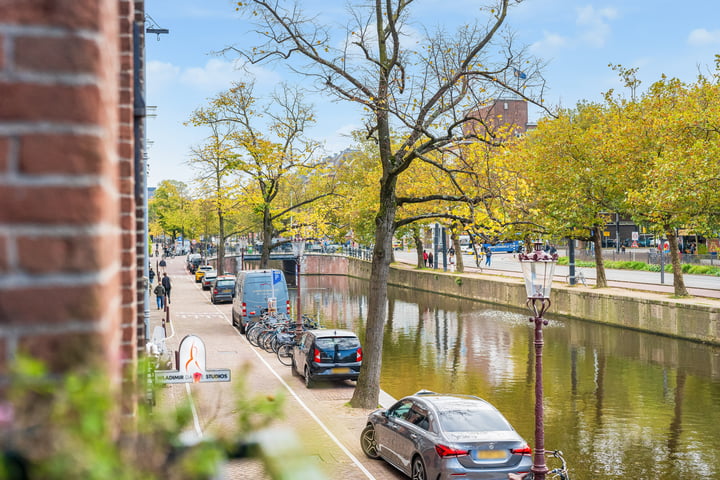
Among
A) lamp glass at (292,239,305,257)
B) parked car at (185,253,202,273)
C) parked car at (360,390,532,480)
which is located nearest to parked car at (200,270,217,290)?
parked car at (185,253,202,273)

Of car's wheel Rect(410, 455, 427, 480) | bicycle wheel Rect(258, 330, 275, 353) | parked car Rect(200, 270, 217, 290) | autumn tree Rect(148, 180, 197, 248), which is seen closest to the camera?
car's wheel Rect(410, 455, 427, 480)

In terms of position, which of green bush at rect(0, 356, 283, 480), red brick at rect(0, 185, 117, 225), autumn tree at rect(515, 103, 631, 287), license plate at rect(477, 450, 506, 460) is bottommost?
license plate at rect(477, 450, 506, 460)

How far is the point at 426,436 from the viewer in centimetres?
1175

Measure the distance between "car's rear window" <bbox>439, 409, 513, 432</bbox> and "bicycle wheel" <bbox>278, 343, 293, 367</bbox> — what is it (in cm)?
1306

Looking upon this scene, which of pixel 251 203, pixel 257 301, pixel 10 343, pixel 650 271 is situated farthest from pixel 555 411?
pixel 650 271

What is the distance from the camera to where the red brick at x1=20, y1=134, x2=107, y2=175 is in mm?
1378

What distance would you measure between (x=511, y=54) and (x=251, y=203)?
870 inches

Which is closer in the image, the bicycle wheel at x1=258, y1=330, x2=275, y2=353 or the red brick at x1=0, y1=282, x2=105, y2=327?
the red brick at x1=0, y1=282, x2=105, y2=327

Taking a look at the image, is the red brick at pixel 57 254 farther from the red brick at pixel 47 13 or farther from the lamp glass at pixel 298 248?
the lamp glass at pixel 298 248

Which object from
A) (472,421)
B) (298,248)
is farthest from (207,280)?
(472,421)

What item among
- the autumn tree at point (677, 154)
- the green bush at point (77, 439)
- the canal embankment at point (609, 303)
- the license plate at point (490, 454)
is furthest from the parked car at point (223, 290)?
the green bush at point (77, 439)

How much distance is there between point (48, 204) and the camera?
138 centimetres

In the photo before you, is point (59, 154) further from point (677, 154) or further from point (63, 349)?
point (677, 154)

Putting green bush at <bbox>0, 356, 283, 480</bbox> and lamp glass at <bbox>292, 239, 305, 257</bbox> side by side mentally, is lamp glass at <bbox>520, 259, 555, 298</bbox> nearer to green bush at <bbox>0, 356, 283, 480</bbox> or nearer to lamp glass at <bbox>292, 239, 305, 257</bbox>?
green bush at <bbox>0, 356, 283, 480</bbox>
